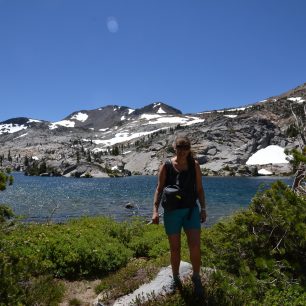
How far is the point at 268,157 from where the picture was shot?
172m

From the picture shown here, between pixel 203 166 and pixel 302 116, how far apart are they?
155m

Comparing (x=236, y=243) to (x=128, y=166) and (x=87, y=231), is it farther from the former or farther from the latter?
(x=128, y=166)

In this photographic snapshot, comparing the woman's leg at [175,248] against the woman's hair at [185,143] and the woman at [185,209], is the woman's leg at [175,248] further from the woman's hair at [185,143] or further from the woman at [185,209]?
the woman's hair at [185,143]

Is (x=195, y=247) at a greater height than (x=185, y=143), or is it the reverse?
(x=185, y=143)

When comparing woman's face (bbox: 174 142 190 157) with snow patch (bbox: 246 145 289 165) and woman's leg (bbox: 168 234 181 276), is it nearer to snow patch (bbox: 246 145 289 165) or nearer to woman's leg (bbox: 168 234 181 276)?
woman's leg (bbox: 168 234 181 276)

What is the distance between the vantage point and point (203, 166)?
166m

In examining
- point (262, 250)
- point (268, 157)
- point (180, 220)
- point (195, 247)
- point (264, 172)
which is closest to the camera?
point (195, 247)

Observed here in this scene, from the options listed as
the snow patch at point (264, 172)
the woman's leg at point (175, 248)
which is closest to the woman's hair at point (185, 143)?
the woman's leg at point (175, 248)

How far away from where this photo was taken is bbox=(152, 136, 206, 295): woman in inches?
291

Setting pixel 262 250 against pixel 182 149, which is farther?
pixel 262 250

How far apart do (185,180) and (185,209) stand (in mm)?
554

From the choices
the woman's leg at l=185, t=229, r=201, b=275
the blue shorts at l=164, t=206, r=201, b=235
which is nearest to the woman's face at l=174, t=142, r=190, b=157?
the blue shorts at l=164, t=206, r=201, b=235

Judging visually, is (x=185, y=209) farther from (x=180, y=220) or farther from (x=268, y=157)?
(x=268, y=157)

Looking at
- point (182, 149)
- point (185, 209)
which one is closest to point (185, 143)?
point (182, 149)
